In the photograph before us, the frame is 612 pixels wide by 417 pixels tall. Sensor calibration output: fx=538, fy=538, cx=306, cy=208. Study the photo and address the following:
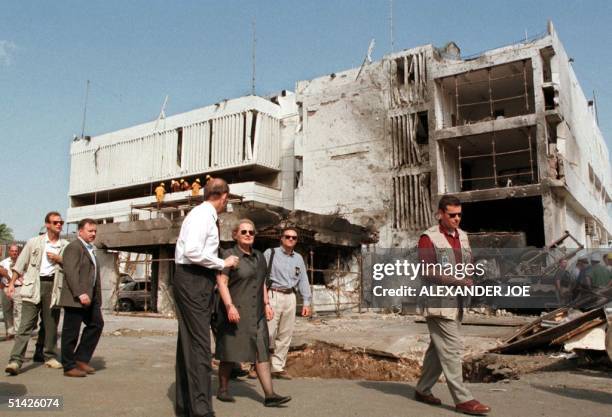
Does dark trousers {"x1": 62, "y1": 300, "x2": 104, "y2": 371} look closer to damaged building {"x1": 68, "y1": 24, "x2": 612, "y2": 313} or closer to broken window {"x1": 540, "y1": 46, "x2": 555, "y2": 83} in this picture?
damaged building {"x1": 68, "y1": 24, "x2": 612, "y2": 313}

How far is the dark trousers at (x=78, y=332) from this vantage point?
581 cm

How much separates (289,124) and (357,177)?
31.3 ft

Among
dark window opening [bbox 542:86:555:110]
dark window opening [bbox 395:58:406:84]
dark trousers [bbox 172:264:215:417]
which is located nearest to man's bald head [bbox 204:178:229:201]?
dark trousers [bbox 172:264:215:417]

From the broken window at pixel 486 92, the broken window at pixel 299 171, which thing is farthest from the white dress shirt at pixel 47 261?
the broken window at pixel 299 171

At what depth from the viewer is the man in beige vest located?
4473 millimetres

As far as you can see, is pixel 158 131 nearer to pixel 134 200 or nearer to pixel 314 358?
pixel 134 200

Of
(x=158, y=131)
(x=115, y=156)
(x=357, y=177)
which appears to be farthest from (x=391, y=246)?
(x=115, y=156)

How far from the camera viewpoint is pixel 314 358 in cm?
880

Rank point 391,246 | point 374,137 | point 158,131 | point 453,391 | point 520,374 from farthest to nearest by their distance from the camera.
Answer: point 158,131 < point 374,137 < point 391,246 < point 520,374 < point 453,391

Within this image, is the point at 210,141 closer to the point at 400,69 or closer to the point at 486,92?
the point at 400,69

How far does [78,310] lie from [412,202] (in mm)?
21612

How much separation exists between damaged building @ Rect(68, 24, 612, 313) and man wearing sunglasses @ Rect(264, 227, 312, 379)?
10.7m

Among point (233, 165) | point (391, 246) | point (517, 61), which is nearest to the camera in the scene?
point (517, 61)

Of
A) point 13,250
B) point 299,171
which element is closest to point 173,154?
point 299,171
